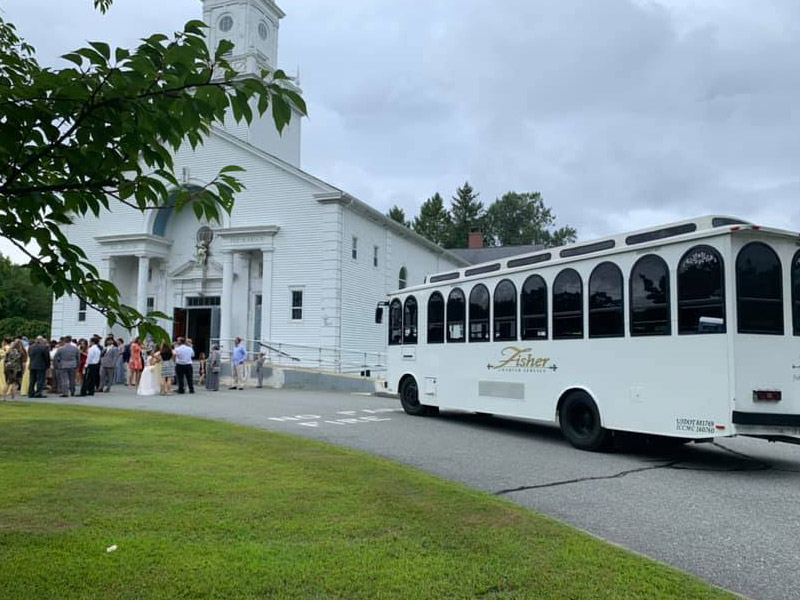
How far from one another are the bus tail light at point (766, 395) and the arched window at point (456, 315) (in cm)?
638

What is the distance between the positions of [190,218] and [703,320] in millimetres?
27184

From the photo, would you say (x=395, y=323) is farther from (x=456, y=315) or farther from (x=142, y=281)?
(x=142, y=281)

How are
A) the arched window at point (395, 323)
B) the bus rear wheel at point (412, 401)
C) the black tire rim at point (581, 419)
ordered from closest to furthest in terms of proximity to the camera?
the black tire rim at point (581, 419)
the bus rear wheel at point (412, 401)
the arched window at point (395, 323)

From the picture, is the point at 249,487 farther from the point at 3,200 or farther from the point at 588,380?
the point at 588,380

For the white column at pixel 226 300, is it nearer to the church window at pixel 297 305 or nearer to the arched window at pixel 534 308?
the church window at pixel 297 305

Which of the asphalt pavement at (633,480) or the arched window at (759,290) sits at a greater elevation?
the arched window at (759,290)

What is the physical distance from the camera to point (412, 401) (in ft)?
51.9

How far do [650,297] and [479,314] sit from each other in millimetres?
4378

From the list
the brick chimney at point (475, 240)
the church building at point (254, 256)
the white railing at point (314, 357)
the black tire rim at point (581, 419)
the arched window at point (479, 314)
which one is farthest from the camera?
the brick chimney at point (475, 240)

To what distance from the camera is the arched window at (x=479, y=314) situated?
13367 mm

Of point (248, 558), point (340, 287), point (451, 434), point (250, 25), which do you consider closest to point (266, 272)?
point (340, 287)

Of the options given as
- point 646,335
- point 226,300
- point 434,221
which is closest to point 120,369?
point 226,300

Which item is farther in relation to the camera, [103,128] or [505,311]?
[505,311]

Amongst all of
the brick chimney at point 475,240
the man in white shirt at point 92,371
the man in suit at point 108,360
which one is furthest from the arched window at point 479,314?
the brick chimney at point 475,240
